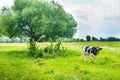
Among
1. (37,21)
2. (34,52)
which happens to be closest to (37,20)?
(37,21)

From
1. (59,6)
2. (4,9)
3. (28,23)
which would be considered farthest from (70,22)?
(4,9)

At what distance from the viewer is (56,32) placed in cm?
5159

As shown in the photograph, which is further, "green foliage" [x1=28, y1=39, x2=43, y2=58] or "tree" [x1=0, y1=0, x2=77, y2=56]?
"tree" [x1=0, y1=0, x2=77, y2=56]

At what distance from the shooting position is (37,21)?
4994cm

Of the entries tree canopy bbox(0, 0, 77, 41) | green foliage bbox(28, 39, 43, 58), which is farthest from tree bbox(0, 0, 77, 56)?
green foliage bbox(28, 39, 43, 58)

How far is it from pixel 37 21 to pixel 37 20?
0.16m

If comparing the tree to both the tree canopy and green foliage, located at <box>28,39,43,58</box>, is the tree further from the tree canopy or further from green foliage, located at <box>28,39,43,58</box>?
green foliage, located at <box>28,39,43,58</box>

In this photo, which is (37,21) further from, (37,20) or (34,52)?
(34,52)

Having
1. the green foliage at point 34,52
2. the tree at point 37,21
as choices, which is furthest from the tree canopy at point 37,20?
the green foliage at point 34,52

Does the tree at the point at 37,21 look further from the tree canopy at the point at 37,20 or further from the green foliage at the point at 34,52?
the green foliage at the point at 34,52

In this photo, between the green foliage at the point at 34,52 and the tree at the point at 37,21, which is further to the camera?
the tree at the point at 37,21

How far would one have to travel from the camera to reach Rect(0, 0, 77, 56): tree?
50312mm

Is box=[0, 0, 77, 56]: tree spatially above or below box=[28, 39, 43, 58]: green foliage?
above

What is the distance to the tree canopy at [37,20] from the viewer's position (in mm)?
50312
